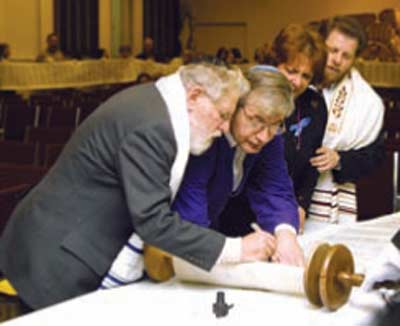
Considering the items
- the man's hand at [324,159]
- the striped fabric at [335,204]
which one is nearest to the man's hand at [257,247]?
the man's hand at [324,159]

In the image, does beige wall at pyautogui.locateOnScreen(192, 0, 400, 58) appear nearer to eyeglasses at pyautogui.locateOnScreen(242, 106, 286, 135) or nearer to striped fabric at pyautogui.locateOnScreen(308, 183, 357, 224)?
striped fabric at pyautogui.locateOnScreen(308, 183, 357, 224)

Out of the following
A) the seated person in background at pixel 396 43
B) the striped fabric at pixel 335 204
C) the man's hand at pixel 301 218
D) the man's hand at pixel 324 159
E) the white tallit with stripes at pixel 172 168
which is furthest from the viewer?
the seated person in background at pixel 396 43

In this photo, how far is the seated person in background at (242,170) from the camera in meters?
2.16

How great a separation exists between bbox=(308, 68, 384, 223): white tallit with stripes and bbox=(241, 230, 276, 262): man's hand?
3.34ft

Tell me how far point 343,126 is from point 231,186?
878mm

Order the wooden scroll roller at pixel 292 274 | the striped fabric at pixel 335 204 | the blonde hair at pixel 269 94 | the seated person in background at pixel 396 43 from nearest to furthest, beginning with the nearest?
the wooden scroll roller at pixel 292 274, the blonde hair at pixel 269 94, the striped fabric at pixel 335 204, the seated person in background at pixel 396 43

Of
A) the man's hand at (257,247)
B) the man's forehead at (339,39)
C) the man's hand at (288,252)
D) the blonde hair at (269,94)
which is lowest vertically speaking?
the man's hand at (288,252)

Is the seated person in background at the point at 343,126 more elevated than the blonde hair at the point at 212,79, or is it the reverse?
the blonde hair at the point at 212,79

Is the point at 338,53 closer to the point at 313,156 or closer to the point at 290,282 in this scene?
the point at 313,156

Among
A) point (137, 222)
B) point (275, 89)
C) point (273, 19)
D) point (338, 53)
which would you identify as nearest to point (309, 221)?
point (338, 53)

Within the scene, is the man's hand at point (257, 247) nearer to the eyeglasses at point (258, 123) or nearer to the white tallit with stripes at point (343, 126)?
the eyeglasses at point (258, 123)

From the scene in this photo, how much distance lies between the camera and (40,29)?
16234mm

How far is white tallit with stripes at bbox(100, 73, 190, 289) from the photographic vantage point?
2.02m

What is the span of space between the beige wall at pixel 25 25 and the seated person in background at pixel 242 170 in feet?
43.9
